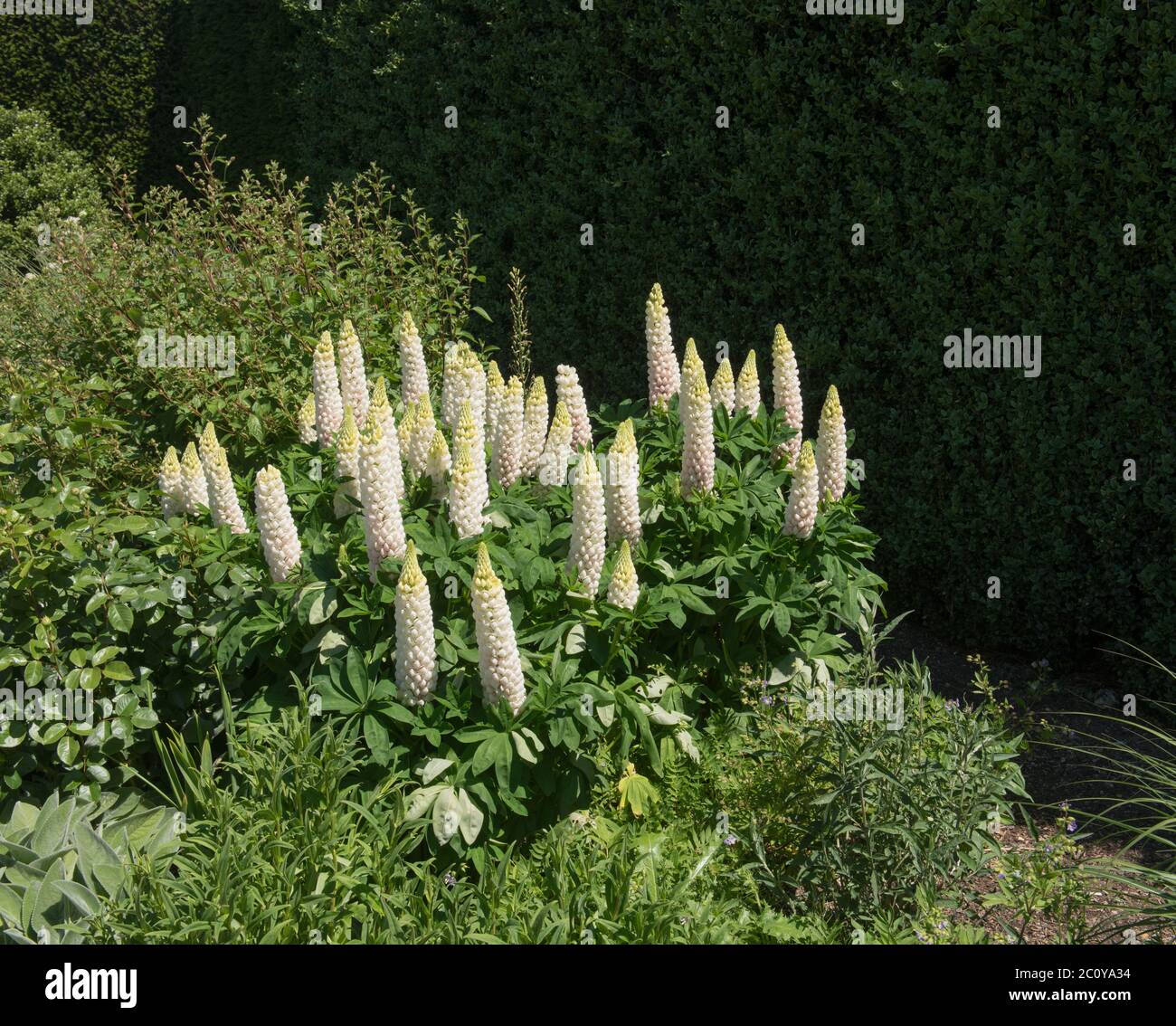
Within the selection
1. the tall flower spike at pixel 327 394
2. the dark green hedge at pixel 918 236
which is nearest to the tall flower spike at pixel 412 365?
the tall flower spike at pixel 327 394

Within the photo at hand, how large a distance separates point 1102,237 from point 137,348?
15.6 feet

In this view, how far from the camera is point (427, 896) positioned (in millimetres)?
3441

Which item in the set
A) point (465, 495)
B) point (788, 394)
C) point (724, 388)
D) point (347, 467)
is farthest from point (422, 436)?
point (788, 394)

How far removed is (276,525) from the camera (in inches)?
157

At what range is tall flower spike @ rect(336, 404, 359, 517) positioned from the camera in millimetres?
4141

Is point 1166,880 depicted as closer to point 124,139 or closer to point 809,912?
point 809,912

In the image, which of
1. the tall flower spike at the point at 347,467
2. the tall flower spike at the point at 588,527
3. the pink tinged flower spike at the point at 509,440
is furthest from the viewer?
the pink tinged flower spike at the point at 509,440

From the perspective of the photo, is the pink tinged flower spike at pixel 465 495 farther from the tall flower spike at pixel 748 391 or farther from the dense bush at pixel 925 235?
the dense bush at pixel 925 235

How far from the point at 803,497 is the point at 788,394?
669mm

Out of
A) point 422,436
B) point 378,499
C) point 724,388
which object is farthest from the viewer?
point 724,388

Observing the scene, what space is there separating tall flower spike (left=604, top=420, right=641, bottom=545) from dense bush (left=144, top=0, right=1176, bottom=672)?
2.41 metres

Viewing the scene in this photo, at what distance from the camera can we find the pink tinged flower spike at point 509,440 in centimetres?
438

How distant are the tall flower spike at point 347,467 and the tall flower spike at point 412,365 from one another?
489 millimetres

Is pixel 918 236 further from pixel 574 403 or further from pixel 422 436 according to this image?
pixel 422 436
